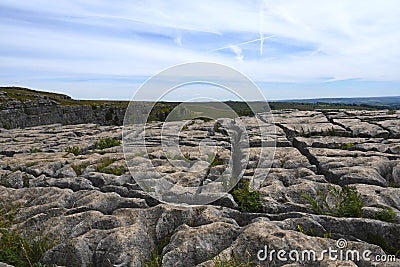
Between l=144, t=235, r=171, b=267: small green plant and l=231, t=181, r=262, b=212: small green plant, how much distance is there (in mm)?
2228

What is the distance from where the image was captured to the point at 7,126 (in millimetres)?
36844

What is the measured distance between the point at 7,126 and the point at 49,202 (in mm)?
31125

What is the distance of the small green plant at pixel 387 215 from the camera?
7.90 meters

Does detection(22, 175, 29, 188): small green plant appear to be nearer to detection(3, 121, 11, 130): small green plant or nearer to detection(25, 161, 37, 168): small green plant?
detection(25, 161, 37, 168): small green plant

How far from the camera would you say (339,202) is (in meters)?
8.93

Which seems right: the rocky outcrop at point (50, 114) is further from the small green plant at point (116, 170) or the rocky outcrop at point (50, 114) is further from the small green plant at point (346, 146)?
the small green plant at point (346, 146)

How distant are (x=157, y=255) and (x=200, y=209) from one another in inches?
76.4

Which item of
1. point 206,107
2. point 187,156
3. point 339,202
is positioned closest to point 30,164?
point 187,156

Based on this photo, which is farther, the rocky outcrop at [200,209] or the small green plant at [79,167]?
the small green plant at [79,167]

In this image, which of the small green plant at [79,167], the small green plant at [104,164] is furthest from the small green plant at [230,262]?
the small green plant at [79,167]

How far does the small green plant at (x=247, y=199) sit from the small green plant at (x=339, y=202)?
1179mm

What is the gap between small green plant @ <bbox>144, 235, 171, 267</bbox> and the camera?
712 cm

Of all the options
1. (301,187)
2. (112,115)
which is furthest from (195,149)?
(112,115)

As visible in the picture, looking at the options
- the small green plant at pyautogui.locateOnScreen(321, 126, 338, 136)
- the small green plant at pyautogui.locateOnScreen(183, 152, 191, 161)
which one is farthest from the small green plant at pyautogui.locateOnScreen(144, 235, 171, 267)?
the small green plant at pyautogui.locateOnScreen(321, 126, 338, 136)
